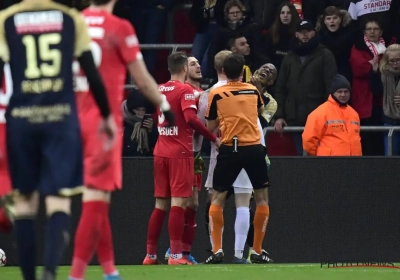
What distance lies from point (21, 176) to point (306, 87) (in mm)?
8449

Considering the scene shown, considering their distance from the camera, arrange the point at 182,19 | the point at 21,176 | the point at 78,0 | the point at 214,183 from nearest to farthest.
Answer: the point at 21,176 < the point at 214,183 < the point at 78,0 < the point at 182,19

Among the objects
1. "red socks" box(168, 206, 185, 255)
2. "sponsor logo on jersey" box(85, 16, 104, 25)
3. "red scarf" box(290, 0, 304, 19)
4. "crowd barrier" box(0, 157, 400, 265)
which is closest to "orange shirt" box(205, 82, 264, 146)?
"red socks" box(168, 206, 185, 255)

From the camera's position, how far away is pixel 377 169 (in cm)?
1505

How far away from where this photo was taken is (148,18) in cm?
1702

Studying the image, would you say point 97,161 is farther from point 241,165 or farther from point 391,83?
point 391,83

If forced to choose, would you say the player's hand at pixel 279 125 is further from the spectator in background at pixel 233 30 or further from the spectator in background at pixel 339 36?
the spectator in background at pixel 339 36

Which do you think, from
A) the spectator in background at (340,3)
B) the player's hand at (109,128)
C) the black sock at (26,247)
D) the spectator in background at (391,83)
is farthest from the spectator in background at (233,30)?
the black sock at (26,247)

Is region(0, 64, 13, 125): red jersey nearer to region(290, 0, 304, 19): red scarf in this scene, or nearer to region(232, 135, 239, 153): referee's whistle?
region(232, 135, 239, 153): referee's whistle

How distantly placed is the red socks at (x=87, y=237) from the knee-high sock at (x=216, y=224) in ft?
16.0

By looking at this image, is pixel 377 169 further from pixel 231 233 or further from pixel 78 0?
pixel 78 0

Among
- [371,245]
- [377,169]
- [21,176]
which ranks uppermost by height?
[21,176]

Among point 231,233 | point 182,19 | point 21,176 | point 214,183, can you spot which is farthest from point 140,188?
point 21,176

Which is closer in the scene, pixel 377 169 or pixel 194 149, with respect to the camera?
pixel 194 149

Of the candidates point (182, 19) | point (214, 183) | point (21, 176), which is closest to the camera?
point (21, 176)
